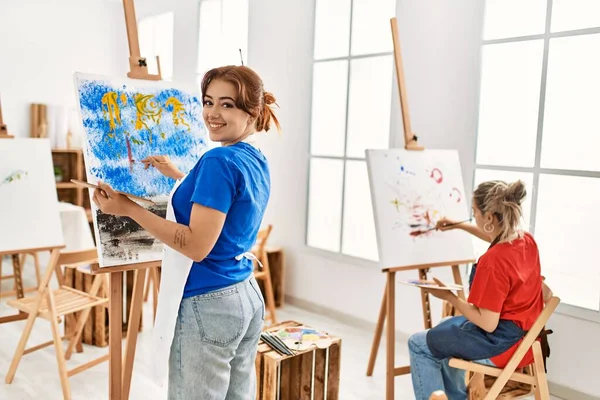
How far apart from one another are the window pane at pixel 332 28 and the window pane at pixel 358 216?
2.72 feet

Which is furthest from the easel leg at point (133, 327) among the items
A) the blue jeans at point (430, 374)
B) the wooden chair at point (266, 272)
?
the wooden chair at point (266, 272)

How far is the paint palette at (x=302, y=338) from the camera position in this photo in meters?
2.45

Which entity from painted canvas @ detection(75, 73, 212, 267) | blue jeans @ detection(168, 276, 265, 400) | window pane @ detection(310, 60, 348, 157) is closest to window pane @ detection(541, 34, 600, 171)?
window pane @ detection(310, 60, 348, 157)

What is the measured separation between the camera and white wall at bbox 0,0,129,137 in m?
5.57

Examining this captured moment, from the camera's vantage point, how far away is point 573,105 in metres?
2.91

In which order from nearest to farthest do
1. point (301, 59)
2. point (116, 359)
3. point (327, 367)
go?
point (116, 359) → point (327, 367) → point (301, 59)

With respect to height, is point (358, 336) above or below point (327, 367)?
below

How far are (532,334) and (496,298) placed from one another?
18cm

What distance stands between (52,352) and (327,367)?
1787 millimetres

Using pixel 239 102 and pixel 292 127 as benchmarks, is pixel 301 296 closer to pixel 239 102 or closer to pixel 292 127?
pixel 292 127

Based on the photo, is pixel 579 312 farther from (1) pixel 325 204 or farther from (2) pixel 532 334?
(1) pixel 325 204

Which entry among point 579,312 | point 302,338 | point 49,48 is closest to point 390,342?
point 302,338

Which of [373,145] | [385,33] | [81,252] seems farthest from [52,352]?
[385,33]

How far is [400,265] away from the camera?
2.83 meters
